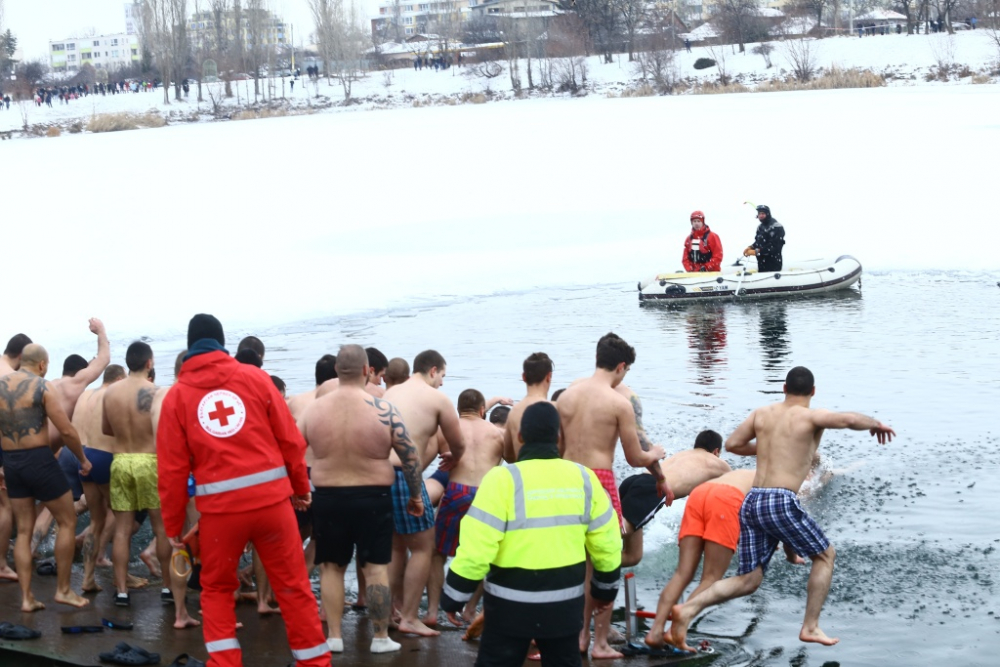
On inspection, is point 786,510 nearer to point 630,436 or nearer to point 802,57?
point 630,436

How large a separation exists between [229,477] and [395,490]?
54.3 inches

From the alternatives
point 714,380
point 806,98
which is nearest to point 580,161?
point 806,98

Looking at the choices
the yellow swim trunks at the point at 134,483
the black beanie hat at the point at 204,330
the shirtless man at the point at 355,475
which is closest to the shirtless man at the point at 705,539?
the shirtless man at the point at 355,475

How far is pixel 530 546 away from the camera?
460 centimetres

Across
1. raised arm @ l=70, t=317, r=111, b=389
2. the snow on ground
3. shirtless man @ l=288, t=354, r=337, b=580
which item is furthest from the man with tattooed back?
the snow on ground

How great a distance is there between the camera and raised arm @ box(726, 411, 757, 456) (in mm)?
6738

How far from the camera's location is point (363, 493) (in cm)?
602

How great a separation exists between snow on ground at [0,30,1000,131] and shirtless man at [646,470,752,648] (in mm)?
47831

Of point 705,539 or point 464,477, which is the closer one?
point 705,539

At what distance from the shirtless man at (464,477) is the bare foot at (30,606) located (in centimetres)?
224

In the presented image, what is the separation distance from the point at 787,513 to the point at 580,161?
91.7 feet

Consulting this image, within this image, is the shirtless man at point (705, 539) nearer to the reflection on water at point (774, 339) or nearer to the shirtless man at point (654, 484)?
the shirtless man at point (654, 484)

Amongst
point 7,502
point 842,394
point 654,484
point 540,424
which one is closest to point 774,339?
point 842,394

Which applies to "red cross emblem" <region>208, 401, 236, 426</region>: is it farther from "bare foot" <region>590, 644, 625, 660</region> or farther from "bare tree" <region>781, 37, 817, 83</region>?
"bare tree" <region>781, 37, 817, 83</region>
